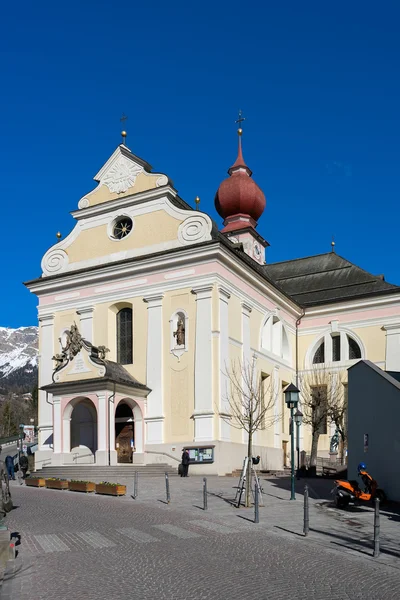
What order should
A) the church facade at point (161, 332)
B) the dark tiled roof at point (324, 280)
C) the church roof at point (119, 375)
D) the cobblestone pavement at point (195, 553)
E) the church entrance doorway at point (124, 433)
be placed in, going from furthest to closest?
the dark tiled roof at point (324, 280) → the church entrance doorway at point (124, 433) → the church facade at point (161, 332) → the church roof at point (119, 375) → the cobblestone pavement at point (195, 553)

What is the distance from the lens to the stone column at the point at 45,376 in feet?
128

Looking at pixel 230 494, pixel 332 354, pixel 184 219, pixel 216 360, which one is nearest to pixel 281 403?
pixel 332 354

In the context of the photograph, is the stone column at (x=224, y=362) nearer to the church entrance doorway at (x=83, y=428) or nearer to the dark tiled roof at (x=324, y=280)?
the church entrance doorway at (x=83, y=428)

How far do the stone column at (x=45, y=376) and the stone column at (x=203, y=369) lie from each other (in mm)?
9064

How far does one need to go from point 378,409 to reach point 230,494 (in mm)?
6219

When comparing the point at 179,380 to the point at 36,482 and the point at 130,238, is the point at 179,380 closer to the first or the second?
the point at 130,238

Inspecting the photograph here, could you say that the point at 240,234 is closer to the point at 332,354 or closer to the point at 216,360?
the point at 332,354

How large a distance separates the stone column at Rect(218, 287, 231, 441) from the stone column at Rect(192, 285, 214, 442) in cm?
55

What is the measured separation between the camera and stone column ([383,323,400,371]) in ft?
142

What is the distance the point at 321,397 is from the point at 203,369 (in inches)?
381

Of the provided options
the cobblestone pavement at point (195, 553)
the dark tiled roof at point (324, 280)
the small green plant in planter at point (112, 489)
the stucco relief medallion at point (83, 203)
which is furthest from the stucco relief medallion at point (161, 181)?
the cobblestone pavement at point (195, 553)

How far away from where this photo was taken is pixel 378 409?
2012 cm

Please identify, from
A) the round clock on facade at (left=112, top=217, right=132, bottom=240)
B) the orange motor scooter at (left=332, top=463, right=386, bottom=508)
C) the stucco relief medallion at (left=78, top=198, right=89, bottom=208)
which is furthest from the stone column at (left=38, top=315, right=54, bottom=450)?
the orange motor scooter at (left=332, top=463, right=386, bottom=508)

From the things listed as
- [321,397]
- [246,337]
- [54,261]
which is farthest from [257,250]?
[54,261]
